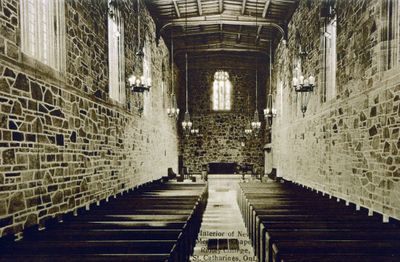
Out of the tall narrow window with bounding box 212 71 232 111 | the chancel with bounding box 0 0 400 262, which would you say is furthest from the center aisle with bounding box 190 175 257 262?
the tall narrow window with bounding box 212 71 232 111

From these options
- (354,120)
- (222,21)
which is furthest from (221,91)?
(354,120)

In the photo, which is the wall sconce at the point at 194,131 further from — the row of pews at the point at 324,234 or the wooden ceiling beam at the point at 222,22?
the row of pews at the point at 324,234

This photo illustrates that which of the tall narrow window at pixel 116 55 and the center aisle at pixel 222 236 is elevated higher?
the tall narrow window at pixel 116 55

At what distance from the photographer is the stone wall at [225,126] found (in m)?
22.8

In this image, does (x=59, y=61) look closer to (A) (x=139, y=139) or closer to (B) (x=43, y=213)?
(B) (x=43, y=213)

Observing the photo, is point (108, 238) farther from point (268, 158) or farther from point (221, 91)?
point (221, 91)

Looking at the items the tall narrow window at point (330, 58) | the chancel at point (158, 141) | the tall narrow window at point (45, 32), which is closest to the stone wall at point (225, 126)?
the chancel at point (158, 141)

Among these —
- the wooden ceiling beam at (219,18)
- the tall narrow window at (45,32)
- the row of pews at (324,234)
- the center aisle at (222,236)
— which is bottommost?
the center aisle at (222,236)

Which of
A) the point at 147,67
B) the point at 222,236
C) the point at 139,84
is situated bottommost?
the point at 222,236

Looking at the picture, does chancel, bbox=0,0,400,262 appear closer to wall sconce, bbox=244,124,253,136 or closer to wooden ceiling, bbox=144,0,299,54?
wooden ceiling, bbox=144,0,299,54

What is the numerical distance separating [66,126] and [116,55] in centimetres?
411

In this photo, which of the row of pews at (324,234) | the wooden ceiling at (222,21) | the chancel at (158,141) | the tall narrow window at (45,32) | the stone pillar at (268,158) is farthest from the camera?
the stone pillar at (268,158)

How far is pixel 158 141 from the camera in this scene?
15180 millimetres

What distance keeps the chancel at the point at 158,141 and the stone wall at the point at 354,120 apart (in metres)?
0.04
